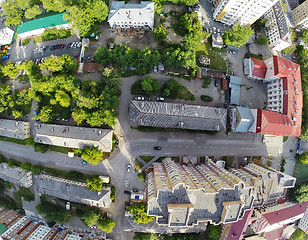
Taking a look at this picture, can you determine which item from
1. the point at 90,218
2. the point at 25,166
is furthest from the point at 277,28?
the point at 25,166

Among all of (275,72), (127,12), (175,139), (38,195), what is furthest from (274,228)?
(127,12)

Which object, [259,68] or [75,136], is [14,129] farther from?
[259,68]

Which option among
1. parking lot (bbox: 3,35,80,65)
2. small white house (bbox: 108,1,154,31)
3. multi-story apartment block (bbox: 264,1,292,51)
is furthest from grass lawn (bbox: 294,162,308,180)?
parking lot (bbox: 3,35,80,65)

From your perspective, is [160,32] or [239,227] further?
[160,32]

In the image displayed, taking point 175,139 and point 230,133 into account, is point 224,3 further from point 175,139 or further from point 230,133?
point 175,139

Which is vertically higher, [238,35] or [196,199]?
[238,35]

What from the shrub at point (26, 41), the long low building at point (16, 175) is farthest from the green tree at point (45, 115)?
the shrub at point (26, 41)
